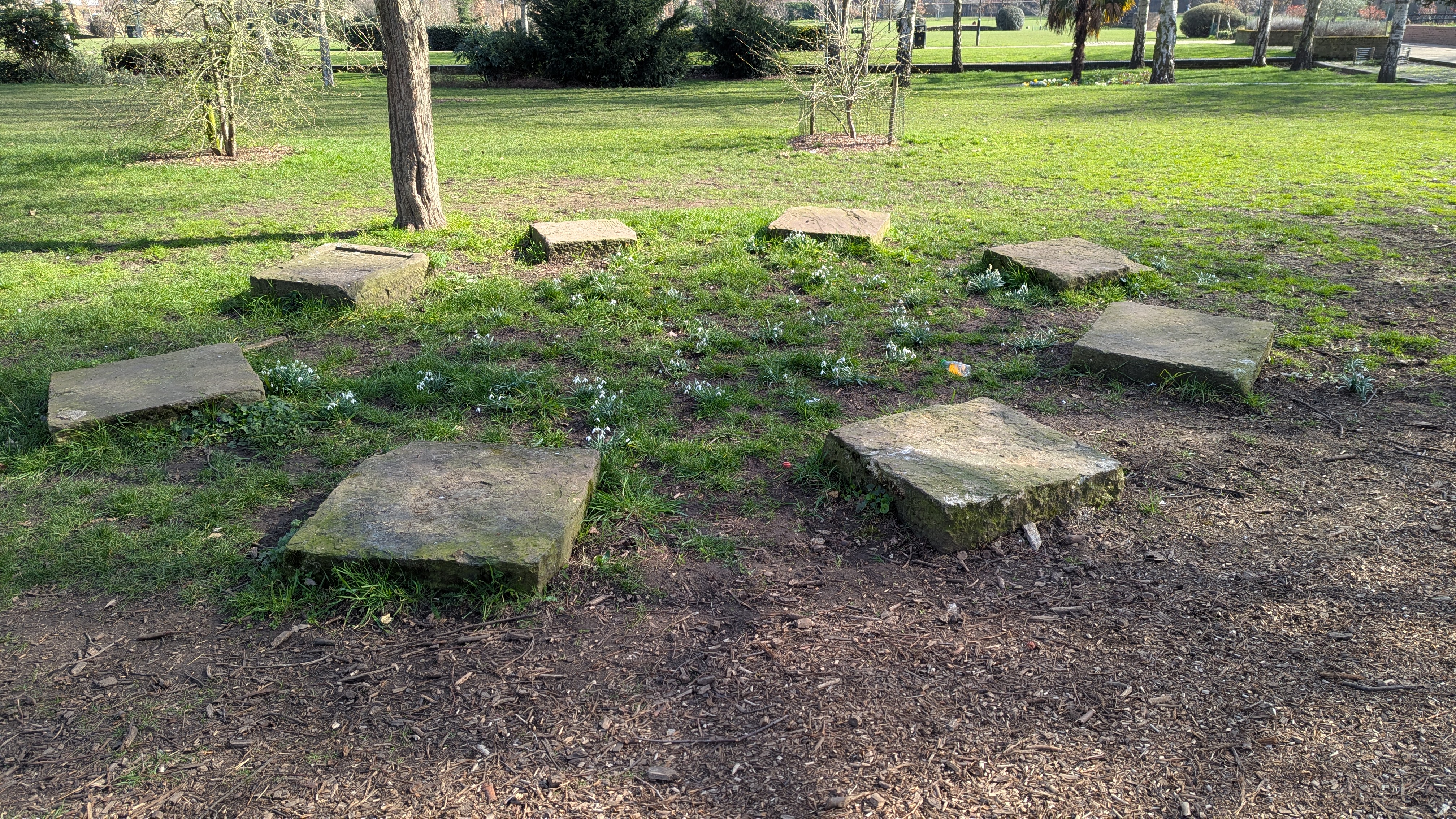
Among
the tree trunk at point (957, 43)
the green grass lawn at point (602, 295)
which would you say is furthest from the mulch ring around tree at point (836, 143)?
the tree trunk at point (957, 43)

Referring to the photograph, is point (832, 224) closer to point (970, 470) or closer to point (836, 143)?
point (970, 470)

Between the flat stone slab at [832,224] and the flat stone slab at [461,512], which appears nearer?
the flat stone slab at [461,512]

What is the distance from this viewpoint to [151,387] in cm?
444

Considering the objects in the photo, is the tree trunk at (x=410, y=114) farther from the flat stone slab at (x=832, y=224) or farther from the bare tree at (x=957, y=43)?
the bare tree at (x=957, y=43)

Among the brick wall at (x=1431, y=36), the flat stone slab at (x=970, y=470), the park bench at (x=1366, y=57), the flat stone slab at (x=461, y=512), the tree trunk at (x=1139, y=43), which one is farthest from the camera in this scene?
the brick wall at (x=1431, y=36)

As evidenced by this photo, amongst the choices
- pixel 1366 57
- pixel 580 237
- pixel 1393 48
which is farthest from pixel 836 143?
pixel 1366 57

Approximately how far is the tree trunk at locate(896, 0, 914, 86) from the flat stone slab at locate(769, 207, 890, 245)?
27.4 ft

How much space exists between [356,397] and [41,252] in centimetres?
Result: 497

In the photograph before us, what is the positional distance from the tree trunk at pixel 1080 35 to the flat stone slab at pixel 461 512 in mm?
24713

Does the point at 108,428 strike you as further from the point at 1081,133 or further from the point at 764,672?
the point at 1081,133

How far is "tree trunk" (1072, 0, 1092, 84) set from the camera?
23.6 metres

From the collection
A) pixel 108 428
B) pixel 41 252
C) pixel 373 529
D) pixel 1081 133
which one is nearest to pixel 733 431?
pixel 373 529

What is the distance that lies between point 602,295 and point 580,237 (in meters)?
1.18

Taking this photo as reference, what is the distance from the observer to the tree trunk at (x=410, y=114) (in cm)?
735
